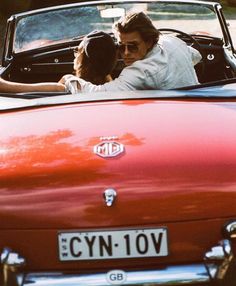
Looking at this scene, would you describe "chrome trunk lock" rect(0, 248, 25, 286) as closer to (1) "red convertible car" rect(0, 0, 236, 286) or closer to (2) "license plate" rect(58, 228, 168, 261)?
(1) "red convertible car" rect(0, 0, 236, 286)

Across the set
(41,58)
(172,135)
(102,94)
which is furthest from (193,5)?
(172,135)

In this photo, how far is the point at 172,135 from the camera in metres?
3.42

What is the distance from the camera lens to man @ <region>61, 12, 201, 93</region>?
13.5 feet

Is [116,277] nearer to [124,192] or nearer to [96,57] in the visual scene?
[124,192]

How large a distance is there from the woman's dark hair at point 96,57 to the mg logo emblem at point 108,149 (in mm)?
946

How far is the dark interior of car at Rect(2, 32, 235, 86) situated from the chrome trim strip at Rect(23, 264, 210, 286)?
2539mm

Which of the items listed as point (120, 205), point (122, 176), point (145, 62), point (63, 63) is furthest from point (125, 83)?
point (63, 63)

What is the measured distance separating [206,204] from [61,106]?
1.13m

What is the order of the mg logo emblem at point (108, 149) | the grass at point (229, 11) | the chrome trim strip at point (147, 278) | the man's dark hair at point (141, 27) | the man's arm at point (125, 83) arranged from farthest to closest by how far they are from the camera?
1. the grass at point (229, 11)
2. the man's dark hair at point (141, 27)
3. the man's arm at point (125, 83)
4. the mg logo emblem at point (108, 149)
5. the chrome trim strip at point (147, 278)

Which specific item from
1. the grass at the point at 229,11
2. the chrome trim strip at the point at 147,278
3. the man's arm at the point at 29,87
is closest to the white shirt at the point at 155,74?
the man's arm at the point at 29,87

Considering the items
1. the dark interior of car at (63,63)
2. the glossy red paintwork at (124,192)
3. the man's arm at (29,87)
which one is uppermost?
the dark interior of car at (63,63)

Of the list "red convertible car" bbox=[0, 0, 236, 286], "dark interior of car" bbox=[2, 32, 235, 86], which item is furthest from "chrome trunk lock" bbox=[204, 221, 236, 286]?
"dark interior of car" bbox=[2, 32, 235, 86]

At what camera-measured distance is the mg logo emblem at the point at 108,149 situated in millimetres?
3270

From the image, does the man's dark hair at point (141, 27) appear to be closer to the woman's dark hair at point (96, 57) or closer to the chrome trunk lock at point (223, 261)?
the woman's dark hair at point (96, 57)
